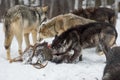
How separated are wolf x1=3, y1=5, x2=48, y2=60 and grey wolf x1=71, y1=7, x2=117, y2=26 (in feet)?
6.67

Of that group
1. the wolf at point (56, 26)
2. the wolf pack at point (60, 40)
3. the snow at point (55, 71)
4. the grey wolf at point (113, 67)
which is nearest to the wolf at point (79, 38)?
the wolf pack at point (60, 40)

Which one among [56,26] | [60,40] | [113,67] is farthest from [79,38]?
[113,67]

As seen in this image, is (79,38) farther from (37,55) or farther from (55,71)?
(55,71)

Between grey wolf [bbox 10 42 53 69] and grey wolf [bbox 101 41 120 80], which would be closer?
grey wolf [bbox 101 41 120 80]

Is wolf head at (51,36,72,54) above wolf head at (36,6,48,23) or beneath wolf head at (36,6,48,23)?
beneath

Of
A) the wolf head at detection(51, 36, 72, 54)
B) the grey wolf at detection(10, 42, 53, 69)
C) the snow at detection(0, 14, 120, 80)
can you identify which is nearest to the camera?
the snow at detection(0, 14, 120, 80)

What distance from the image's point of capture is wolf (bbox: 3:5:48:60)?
10.4 meters

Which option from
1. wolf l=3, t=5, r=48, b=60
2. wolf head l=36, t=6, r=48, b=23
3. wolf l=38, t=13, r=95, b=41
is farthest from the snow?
wolf head l=36, t=6, r=48, b=23

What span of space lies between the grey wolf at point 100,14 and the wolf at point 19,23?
203 cm

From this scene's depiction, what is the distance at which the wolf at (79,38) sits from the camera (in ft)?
33.0

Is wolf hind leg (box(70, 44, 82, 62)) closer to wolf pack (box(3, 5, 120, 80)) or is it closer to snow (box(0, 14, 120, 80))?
wolf pack (box(3, 5, 120, 80))

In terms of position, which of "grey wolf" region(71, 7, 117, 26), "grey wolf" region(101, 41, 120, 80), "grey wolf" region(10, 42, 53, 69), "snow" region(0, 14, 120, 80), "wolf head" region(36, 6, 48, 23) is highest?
"grey wolf" region(101, 41, 120, 80)

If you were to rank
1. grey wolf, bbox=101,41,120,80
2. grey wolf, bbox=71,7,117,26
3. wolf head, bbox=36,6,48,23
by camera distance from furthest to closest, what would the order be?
1. grey wolf, bbox=71,7,117,26
2. wolf head, bbox=36,6,48,23
3. grey wolf, bbox=101,41,120,80

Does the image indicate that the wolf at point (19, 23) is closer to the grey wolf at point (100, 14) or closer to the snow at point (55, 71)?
the snow at point (55, 71)
